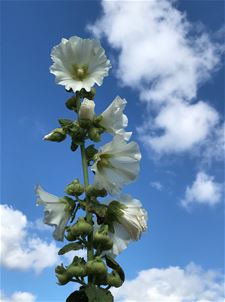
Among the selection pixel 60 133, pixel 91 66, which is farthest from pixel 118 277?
pixel 91 66

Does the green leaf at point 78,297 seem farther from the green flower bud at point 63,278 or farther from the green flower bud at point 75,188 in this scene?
the green flower bud at point 75,188

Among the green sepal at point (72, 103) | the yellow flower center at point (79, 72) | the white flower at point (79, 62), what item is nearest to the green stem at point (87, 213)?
the green sepal at point (72, 103)

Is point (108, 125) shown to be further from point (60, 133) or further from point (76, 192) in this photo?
point (76, 192)

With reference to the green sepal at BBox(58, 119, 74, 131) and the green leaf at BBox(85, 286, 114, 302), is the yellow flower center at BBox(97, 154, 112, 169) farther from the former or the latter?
the green leaf at BBox(85, 286, 114, 302)

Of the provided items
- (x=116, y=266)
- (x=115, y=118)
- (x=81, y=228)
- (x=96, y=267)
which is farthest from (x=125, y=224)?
(x=115, y=118)

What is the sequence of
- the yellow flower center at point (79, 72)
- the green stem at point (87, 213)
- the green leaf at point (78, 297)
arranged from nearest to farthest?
the green leaf at point (78, 297), the green stem at point (87, 213), the yellow flower center at point (79, 72)

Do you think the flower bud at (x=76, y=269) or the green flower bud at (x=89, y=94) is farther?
the green flower bud at (x=89, y=94)

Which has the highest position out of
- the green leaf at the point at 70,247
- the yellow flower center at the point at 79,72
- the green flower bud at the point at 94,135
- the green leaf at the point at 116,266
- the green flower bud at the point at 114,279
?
the yellow flower center at the point at 79,72

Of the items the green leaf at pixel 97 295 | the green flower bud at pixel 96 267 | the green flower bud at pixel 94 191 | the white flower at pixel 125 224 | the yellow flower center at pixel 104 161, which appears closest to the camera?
the green leaf at pixel 97 295

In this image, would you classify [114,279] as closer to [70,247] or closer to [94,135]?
[70,247]
